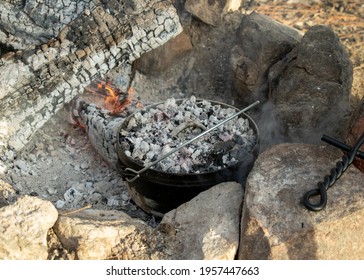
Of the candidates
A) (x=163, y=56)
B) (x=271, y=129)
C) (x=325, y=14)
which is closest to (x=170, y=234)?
(x=271, y=129)

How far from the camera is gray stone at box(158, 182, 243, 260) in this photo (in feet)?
8.72

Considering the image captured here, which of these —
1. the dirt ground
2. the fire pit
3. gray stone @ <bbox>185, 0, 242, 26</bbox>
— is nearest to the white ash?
the fire pit

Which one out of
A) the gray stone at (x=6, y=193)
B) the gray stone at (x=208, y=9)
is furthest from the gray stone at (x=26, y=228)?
the gray stone at (x=208, y=9)

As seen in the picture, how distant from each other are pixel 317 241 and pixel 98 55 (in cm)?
218

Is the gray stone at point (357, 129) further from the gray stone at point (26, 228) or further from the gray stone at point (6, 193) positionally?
the gray stone at point (6, 193)

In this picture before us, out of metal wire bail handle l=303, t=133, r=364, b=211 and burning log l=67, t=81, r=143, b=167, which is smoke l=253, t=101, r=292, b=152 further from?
metal wire bail handle l=303, t=133, r=364, b=211

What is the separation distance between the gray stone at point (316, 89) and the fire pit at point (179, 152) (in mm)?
419

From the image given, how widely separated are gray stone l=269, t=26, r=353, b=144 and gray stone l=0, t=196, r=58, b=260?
2.01 metres

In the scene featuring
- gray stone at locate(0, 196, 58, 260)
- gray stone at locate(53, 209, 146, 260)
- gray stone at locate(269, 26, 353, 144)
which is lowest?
gray stone at locate(269, 26, 353, 144)

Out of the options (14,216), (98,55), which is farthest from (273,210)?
(98,55)

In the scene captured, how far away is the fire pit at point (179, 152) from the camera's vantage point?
3.24 m

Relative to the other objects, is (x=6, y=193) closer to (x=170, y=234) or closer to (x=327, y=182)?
(x=170, y=234)

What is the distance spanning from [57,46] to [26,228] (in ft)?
5.19

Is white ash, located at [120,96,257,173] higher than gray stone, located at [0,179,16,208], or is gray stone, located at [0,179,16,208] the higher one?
gray stone, located at [0,179,16,208]
